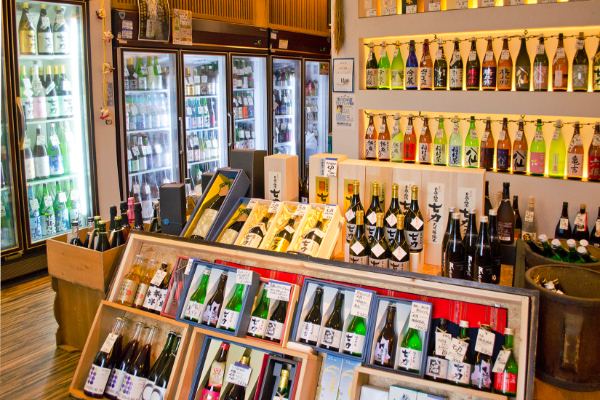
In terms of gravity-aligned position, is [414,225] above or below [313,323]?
above

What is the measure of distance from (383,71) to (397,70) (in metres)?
0.10

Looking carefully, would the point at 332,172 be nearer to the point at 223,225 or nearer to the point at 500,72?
the point at 223,225

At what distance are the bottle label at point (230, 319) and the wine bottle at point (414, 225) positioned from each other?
87 centimetres

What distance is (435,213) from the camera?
2.28 metres

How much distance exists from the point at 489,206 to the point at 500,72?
902mm

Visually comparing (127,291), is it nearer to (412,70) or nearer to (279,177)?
(279,177)

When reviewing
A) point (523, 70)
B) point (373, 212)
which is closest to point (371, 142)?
point (523, 70)

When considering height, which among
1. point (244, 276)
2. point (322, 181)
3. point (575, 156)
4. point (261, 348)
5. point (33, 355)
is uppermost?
point (575, 156)

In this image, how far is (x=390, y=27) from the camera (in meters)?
3.44

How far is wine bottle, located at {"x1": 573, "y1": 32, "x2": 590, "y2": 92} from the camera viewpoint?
301cm

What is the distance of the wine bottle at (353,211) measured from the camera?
234cm

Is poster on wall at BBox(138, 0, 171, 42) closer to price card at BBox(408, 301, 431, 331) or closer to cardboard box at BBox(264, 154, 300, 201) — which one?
cardboard box at BBox(264, 154, 300, 201)

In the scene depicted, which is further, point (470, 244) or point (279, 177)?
point (279, 177)

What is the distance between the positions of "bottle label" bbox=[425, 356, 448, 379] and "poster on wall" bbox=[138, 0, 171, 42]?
405cm
